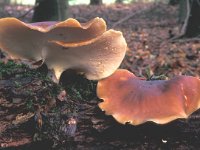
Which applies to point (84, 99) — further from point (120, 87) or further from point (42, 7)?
point (42, 7)

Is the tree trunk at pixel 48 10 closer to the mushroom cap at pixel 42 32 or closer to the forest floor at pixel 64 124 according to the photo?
the forest floor at pixel 64 124

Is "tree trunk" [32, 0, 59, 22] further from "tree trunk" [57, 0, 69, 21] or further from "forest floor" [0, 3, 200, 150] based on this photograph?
"forest floor" [0, 3, 200, 150]

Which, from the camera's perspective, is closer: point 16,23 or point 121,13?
point 16,23

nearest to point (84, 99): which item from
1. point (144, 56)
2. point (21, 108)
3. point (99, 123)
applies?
point (99, 123)

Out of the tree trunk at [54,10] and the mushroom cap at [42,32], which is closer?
the mushroom cap at [42,32]

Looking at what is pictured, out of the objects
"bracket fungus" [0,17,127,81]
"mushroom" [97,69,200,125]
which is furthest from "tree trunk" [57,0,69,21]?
"mushroom" [97,69,200,125]

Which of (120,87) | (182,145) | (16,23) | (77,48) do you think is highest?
(16,23)

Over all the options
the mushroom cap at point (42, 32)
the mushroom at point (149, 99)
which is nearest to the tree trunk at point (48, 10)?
the mushroom cap at point (42, 32)
